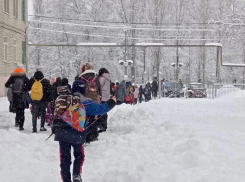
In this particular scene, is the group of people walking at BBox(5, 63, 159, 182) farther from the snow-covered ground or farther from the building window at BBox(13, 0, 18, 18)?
the building window at BBox(13, 0, 18, 18)

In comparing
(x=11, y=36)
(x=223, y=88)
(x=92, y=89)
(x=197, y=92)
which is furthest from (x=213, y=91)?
(x=92, y=89)

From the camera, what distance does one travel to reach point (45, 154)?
7531 millimetres

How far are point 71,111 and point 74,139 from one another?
38 centimetres

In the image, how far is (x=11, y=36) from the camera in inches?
1043

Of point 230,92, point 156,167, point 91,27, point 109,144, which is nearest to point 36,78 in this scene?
point 109,144

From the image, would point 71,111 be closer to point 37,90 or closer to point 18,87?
point 37,90

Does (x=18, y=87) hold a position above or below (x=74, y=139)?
→ above

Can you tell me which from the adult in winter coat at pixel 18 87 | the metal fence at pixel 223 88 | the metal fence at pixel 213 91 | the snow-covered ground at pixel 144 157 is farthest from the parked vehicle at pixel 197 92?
the adult in winter coat at pixel 18 87

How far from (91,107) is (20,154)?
2.66 metres

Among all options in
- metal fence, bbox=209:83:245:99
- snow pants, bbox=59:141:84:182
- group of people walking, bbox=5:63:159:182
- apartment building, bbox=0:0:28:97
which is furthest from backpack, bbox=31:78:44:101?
metal fence, bbox=209:83:245:99

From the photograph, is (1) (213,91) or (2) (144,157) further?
(1) (213,91)

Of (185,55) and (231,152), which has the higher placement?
(185,55)

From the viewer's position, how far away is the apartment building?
24.6m

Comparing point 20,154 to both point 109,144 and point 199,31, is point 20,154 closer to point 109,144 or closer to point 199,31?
point 109,144
